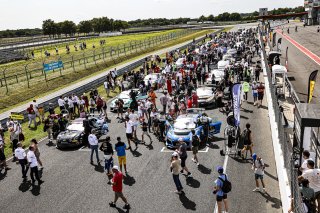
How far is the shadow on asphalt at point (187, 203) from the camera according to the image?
10.9 m

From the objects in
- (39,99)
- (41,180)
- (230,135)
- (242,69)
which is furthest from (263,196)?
(39,99)

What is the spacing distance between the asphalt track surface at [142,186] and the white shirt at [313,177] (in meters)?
1.76

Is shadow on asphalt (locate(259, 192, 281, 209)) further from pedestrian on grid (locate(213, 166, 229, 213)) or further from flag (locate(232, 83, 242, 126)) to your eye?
flag (locate(232, 83, 242, 126))

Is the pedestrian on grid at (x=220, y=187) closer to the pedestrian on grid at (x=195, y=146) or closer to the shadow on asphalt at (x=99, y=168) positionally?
the pedestrian on grid at (x=195, y=146)

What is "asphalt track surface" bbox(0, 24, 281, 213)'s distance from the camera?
11.2 meters

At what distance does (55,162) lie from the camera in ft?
51.8

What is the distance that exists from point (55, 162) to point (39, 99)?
14.8 m

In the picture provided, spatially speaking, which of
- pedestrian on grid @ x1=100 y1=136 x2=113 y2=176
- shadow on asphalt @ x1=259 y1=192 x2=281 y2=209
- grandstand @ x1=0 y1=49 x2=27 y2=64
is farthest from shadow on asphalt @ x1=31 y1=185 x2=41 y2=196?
grandstand @ x1=0 y1=49 x2=27 y2=64

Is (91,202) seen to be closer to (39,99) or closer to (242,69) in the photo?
(39,99)

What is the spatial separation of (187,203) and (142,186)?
2.18 metres

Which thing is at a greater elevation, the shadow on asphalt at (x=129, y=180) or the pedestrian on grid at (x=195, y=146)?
the pedestrian on grid at (x=195, y=146)

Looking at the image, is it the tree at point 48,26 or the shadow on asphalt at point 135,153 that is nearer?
the shadow on asphalt at point 135,153


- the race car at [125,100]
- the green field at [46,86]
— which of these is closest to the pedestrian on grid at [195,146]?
the race car at [125,100]

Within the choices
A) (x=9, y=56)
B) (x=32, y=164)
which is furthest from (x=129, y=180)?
(x=9, y=56)
